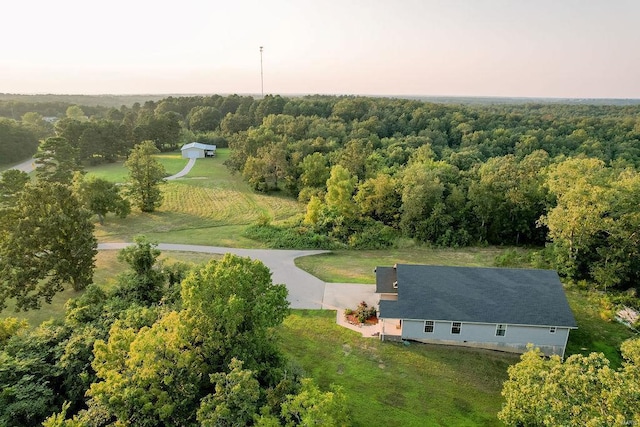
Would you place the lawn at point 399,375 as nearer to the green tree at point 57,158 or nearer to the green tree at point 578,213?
the green tree at point 578,213

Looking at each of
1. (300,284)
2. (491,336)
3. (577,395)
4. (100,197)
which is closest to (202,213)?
(100,197)

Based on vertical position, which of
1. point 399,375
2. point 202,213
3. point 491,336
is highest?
point 202,213

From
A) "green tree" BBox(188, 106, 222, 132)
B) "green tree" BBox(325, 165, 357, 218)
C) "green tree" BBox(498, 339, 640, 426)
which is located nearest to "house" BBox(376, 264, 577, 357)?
"green tree" BBox(498, 339, 640, 426)

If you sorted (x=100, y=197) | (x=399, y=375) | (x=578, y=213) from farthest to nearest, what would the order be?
(x=100, y=197)
(x=578, y=213)
(x=399, y=375)

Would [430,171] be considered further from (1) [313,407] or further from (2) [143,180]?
(1) [313,407]

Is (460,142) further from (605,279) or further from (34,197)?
(34,197)

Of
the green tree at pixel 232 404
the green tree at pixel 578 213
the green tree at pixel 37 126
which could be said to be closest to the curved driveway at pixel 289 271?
the green tree at pixel 232 404

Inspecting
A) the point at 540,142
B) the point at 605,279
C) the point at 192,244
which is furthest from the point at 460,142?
the point at 192,244
